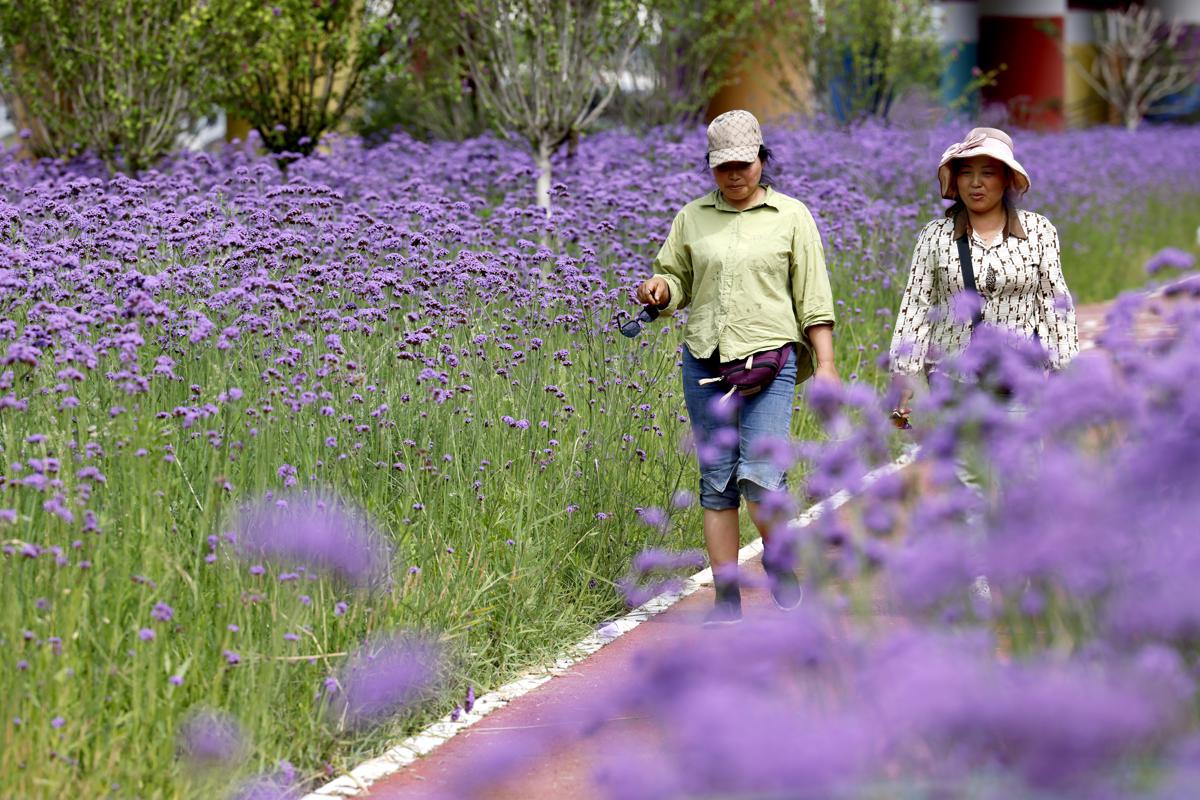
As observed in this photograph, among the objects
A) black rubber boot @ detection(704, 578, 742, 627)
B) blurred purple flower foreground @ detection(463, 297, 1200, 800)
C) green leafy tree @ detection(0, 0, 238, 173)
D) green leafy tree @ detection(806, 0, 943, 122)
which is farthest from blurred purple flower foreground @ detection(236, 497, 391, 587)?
green leafy tree @ detection(806, 0, 943, 122)

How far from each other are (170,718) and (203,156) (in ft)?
24.9

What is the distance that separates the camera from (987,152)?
230 inches

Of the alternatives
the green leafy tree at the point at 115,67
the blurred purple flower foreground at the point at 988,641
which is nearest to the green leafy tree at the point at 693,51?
the green leafy tree at the point at 115,67

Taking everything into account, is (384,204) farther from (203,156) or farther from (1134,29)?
(1134,29)

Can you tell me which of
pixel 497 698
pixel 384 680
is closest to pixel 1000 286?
pixel 497 698

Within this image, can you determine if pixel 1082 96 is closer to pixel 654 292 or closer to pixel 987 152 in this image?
pixel 987 152

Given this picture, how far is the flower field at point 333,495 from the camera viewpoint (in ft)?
9.54

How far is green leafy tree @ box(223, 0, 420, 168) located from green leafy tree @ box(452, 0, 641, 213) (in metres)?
1.12

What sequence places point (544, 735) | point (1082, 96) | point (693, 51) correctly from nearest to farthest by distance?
point (544, 735) → point (693, 51) → point (1082, 96)

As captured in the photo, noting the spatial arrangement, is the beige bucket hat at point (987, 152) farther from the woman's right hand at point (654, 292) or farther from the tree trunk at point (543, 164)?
the tree trunk at point (543, 164)

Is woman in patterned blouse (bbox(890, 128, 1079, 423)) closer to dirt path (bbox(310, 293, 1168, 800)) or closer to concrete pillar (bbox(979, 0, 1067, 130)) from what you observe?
dirt path (bbox(310, 293, 1168, 800))

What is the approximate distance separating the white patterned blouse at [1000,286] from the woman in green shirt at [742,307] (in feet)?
1.25

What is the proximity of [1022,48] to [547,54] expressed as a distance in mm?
24572

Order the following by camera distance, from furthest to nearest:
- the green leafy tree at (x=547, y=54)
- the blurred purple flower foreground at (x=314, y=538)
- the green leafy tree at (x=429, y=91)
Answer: the green leafy tree at (x=429, y=91), the green leafy tree at (x=547, y=54), the blurred purple flower foreground at (x=314, y=538)
